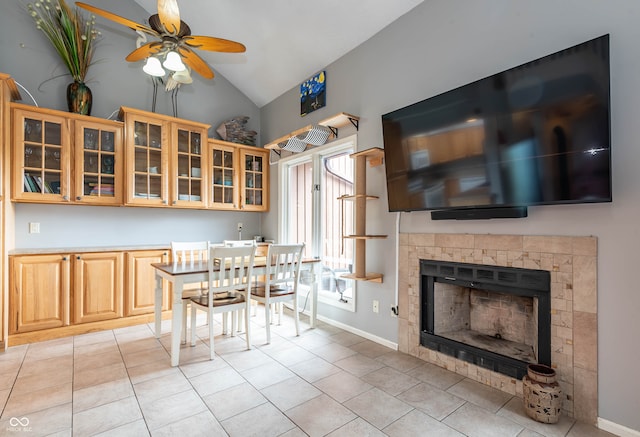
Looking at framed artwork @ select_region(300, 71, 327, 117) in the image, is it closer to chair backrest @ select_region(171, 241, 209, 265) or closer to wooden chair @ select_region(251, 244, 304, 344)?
wooden chair @ select_region(251, 244, 304, 344)

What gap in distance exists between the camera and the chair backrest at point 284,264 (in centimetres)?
302

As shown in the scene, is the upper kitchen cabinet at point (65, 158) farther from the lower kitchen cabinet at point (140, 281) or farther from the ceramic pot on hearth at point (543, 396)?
the ceramic pot on hearth at point (543, 396)

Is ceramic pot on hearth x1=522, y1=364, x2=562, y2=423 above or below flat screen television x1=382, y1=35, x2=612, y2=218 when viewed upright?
below

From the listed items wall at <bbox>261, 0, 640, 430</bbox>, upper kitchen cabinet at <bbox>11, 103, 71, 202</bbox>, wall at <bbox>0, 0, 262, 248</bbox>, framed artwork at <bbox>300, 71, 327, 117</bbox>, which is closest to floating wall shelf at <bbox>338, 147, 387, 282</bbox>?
wall at <bbox>261, 0, 640, 430</bbox>

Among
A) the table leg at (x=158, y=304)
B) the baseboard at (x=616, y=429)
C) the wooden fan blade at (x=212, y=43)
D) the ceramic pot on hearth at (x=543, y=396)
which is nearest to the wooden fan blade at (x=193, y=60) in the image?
the wooden fan blade at (x=212, y=43)

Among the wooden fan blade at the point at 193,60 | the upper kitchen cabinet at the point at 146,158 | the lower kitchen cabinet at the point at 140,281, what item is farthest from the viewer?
the upper kitchen cabinet at the point at 146,158

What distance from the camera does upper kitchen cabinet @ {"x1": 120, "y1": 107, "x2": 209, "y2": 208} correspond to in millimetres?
3620

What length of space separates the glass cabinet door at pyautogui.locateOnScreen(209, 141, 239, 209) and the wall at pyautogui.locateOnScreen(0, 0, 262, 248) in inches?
12.8

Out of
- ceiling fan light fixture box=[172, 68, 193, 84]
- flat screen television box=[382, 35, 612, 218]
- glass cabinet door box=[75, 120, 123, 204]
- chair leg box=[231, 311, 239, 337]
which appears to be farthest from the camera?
glass cabinet door box=[75, 120, 123, 204]

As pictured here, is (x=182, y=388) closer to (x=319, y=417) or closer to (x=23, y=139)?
(x=319, y=417)

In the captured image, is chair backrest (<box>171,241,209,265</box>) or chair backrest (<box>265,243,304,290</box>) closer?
chair backrest (<box>265,243,304,290</box>)

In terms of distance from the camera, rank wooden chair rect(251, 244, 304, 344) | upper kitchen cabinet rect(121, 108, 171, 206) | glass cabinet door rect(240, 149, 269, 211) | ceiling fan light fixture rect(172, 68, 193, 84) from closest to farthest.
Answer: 1. ceiling fan light fixture rect(172, 68, 193, 84)
2. wooden chair rect(251, 244, 304, 344)
3. upper kitchen cabinet rect(121, 108, 171, 206)
4. glass cabinet door rect(240, 149, 269, 211)

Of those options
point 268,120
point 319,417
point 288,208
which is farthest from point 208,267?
point 268,120

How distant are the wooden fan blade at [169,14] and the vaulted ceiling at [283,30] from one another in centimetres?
144
